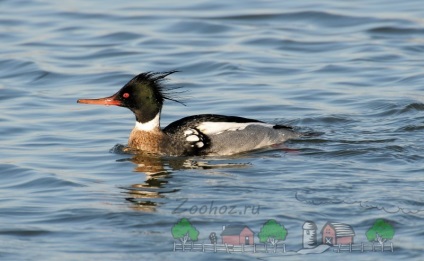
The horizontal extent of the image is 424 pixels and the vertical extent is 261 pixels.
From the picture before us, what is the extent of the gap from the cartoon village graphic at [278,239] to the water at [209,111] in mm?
77

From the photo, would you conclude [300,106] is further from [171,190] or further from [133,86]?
[171,190]

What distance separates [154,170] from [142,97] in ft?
4.43

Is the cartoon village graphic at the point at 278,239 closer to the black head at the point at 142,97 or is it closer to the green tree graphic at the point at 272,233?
the green tree graphic at the point at 272,233

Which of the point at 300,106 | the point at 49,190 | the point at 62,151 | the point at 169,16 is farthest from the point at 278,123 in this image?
the point at 169,16

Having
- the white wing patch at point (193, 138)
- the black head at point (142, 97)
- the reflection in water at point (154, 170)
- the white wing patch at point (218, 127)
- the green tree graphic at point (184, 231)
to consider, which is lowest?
the green tree graphic at point (184, 231)

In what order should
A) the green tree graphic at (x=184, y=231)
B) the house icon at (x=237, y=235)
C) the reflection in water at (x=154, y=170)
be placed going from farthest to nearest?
1. the reflection in water at (x=154, y=170)
2. the green tree graphic at (x=184, y=231)
3. the house icon at (x=237, y=235)

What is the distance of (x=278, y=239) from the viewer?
9070 mm

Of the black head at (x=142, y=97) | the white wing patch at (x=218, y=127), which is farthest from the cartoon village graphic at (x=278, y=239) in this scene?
the black head at (x=142, y=97)

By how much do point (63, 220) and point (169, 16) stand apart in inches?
468

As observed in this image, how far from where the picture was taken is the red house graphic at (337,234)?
29.4 feet

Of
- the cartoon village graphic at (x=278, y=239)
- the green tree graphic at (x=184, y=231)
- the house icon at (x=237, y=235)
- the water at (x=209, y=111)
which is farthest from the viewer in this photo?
the water at (x=209, y=111)

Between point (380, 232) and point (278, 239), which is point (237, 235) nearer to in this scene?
point (278, 239)

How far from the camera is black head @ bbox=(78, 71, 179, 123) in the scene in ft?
42.5

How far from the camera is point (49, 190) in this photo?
36.3 ft
